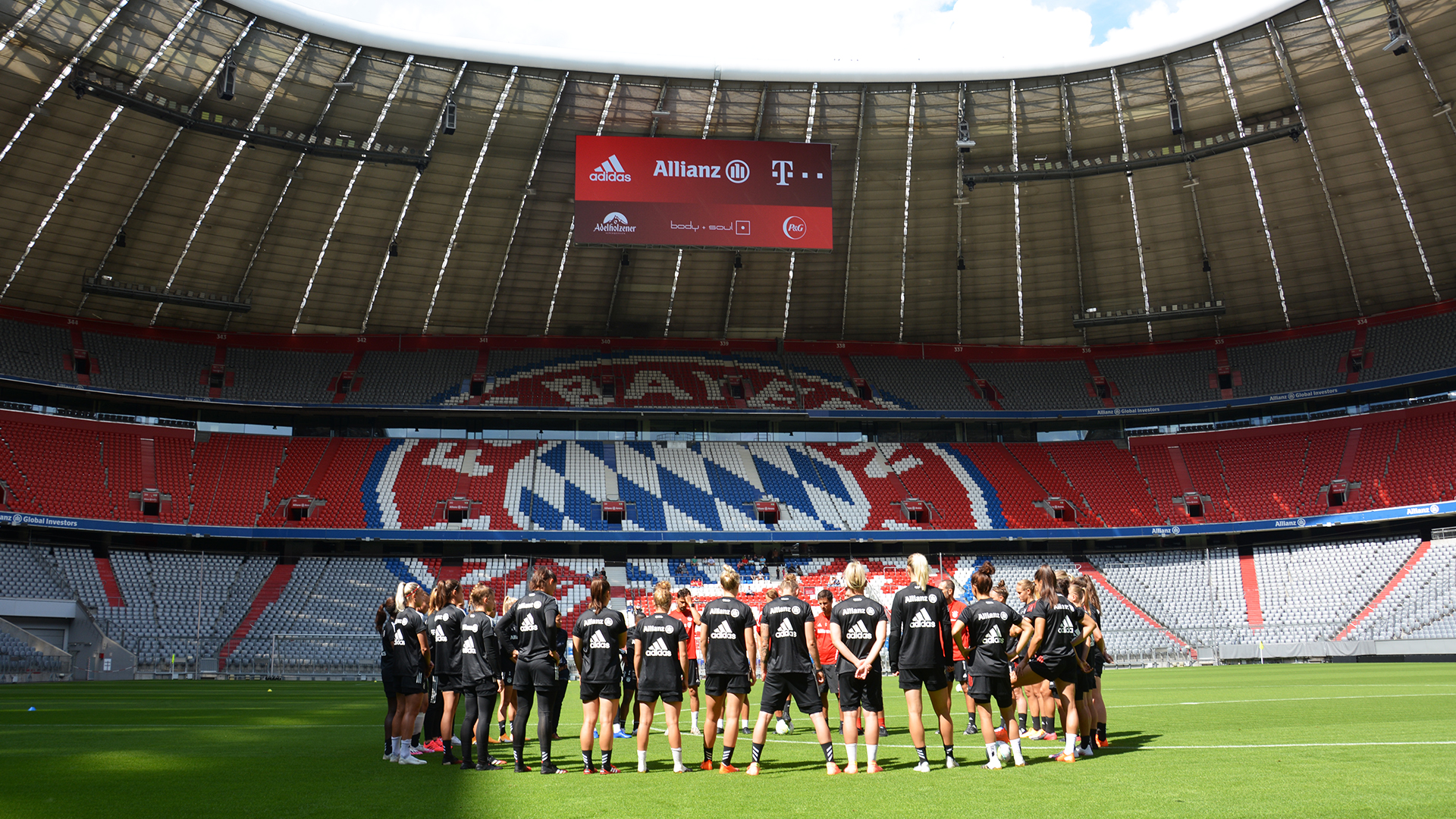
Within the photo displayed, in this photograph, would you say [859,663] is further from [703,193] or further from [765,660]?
[703,193]

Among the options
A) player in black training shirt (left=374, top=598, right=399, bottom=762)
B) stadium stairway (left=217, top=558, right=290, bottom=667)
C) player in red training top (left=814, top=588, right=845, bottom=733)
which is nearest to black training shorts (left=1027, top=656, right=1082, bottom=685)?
player in red training top (left=814, top=588, right=845, bottom=733)

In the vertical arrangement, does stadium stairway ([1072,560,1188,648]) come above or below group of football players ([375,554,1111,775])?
above

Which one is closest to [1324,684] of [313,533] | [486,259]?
[486,259]

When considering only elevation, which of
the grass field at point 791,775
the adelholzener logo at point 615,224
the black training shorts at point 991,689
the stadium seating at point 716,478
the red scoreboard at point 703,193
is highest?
the red scoreboard at point 703,193

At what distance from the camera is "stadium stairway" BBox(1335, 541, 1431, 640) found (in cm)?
3588

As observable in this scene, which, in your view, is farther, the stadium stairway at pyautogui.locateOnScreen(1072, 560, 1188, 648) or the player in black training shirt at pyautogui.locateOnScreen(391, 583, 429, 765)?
the stadium stairway at pyautogui.locateOnScreen(1072, 560, 1188, 648)

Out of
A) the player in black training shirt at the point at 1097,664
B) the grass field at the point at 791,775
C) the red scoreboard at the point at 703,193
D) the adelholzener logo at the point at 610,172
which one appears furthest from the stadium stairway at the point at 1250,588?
the player in black training shirt at the point at 1097,664

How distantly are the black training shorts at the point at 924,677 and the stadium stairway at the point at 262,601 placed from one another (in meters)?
31.0

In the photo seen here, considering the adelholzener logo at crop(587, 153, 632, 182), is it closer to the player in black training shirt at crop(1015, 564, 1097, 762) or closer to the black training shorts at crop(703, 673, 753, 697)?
the black training shorts at crop(703, 673, 753, 697)

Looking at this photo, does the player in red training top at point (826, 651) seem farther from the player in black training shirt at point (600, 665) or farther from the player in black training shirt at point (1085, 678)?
the player in black training shirt at point (1085, 678)

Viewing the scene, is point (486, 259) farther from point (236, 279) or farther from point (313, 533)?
point (313, 533)

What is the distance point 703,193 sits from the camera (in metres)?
31.9

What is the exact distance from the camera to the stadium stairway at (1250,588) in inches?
1505

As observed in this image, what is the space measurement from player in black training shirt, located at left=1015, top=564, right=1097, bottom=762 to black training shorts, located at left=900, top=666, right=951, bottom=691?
1154 millimetres
